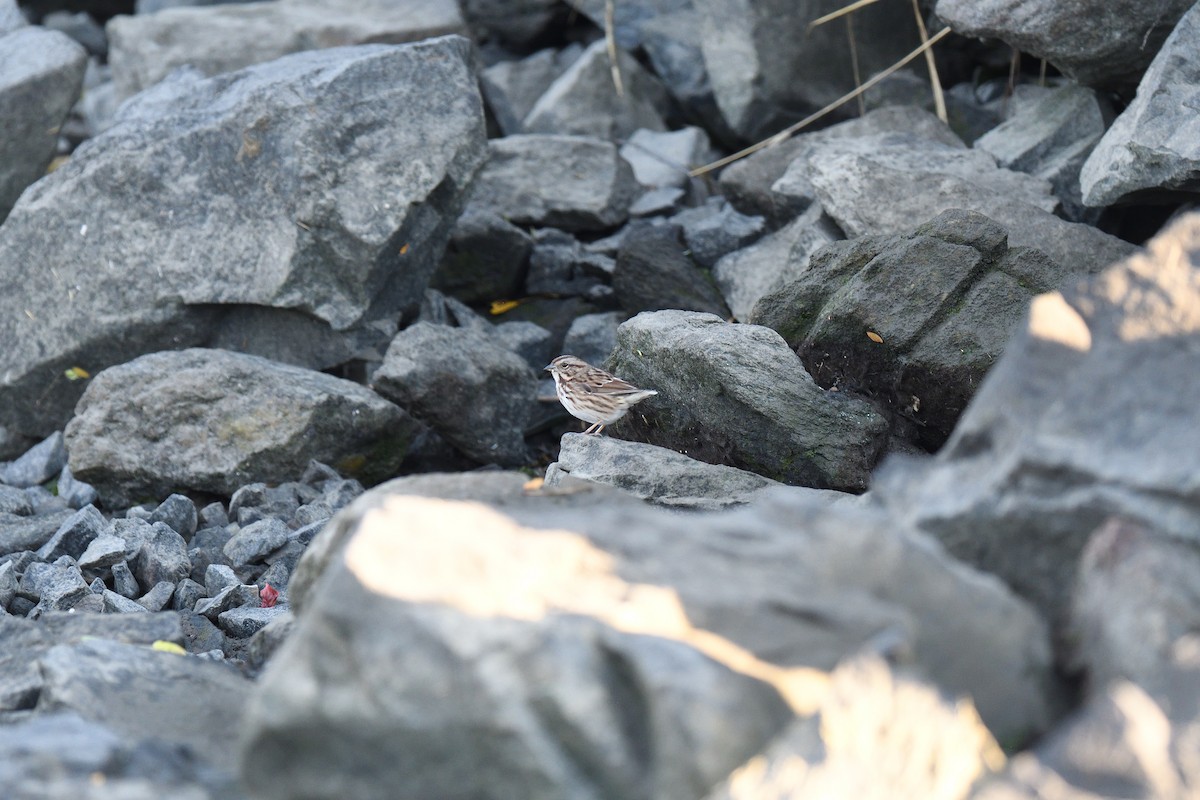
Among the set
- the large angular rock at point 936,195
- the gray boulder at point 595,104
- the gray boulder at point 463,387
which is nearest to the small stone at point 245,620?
the gray boulder at point 463,387

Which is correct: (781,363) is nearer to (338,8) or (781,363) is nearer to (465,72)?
(465,72)

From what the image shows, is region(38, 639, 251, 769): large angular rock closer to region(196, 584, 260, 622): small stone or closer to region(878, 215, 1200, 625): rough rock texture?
region(196, 584, 260, 622): small stone

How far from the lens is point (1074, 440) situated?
3.41m

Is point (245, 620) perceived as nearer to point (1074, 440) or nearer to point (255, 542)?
point (255, 542)

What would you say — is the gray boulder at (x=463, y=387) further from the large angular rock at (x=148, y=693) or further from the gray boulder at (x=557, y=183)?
the large angular rock at (x=148, y=693)

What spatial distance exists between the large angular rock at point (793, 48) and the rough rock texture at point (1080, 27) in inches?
130

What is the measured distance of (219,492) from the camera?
833 centimetres

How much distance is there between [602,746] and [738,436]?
4.24m

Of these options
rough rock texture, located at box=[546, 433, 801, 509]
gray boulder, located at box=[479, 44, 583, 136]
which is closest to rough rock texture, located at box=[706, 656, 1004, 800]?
rough rock texture, located at box=[546, 433, 801, 509]

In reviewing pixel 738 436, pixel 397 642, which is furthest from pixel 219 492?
pixel 397 642

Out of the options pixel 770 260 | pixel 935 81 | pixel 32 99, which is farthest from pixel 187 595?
pixel 935 81

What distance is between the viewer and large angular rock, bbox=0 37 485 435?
9.02 metres

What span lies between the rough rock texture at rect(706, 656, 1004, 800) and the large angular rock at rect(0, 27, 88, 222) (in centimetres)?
999

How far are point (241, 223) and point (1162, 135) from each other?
19.2 feet
